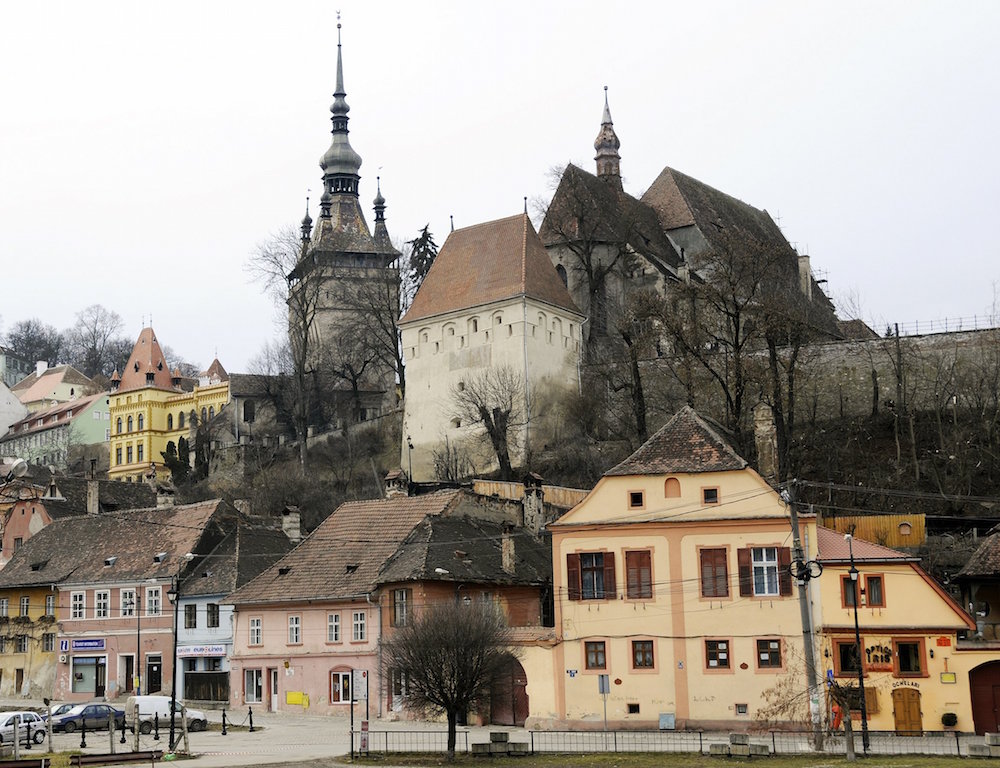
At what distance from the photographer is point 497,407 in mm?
76562

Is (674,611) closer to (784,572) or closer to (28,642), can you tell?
(784,572)

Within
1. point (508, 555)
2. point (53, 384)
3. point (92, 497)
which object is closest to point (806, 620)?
point (508, 555)

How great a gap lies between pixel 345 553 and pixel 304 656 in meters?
3.97

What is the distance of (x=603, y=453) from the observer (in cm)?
7100

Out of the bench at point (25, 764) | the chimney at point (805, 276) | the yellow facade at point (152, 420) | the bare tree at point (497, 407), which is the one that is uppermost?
the chimney at point (805, 276)

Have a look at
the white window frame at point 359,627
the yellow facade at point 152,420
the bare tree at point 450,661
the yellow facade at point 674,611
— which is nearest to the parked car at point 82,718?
the white window frame at point 359,627

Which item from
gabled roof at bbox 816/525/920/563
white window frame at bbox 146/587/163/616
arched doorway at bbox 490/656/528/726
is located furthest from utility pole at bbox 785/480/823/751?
white window frame at bbox 146/587/163/616

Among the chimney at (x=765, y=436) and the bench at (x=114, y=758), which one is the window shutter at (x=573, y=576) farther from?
the chimney at (x=765, y=436)

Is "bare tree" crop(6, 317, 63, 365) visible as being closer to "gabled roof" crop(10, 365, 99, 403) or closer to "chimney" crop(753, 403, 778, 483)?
"gabled roof" crop(10, 365, 99, 403)

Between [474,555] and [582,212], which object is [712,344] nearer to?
[582,212]

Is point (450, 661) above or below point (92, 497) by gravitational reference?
below

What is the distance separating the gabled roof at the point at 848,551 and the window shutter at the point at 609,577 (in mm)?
6141

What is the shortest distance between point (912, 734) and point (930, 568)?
39.3 ft

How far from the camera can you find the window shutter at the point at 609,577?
4366cm
